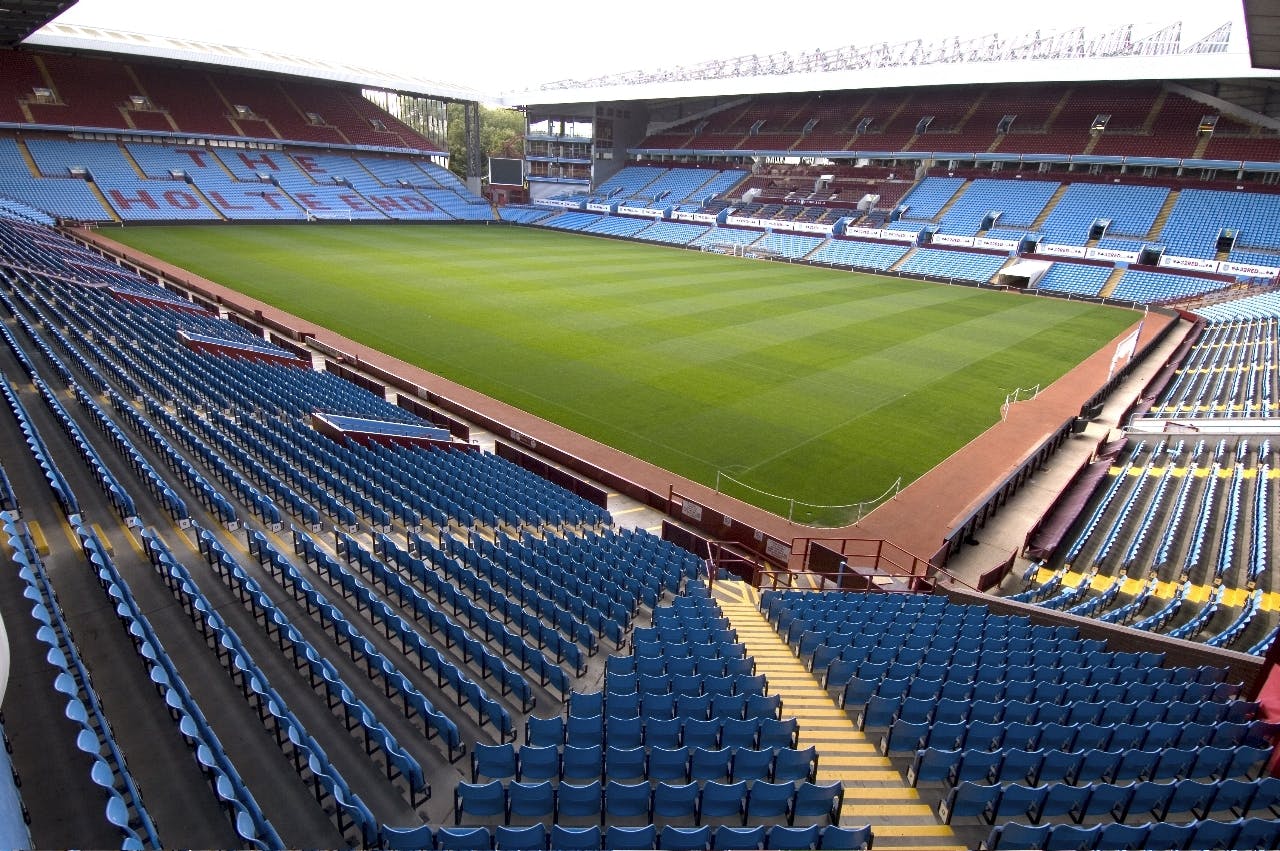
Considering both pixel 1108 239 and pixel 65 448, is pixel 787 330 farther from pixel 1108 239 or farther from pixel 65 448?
pixel 1108 239

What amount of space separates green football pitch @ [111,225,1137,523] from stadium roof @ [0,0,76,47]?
452 inches

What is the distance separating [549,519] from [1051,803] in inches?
354

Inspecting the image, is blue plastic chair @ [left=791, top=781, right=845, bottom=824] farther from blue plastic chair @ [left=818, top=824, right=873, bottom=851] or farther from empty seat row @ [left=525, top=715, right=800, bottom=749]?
empty seat row @ [left=525, top=715, right=800, bottom=749]

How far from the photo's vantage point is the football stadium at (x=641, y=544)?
19.7 feet

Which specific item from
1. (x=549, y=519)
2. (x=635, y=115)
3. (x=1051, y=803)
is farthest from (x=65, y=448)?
(x=635, y=115)

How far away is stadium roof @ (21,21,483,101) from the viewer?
5150 centimetres

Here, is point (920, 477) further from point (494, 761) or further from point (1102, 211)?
point (1102, 211)

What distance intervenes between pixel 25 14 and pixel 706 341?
30.3m

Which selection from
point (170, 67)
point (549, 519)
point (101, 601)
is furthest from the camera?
point (170, 67)

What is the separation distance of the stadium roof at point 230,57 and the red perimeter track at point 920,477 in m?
41.2

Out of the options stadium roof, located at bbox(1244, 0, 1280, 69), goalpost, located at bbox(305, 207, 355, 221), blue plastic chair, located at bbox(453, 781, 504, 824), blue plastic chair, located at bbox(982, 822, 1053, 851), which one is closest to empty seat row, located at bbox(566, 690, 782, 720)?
blue plastic chair, located at bbox(453, 781, 504, 824)

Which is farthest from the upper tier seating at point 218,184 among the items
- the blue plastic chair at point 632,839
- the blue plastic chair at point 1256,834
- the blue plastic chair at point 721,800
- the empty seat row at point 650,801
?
the blue plastic chair at point 1256,834

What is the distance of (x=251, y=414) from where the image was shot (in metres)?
15.9

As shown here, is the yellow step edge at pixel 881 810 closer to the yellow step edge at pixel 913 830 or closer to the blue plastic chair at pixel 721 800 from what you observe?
the yellow step edge at pixel 913 830
